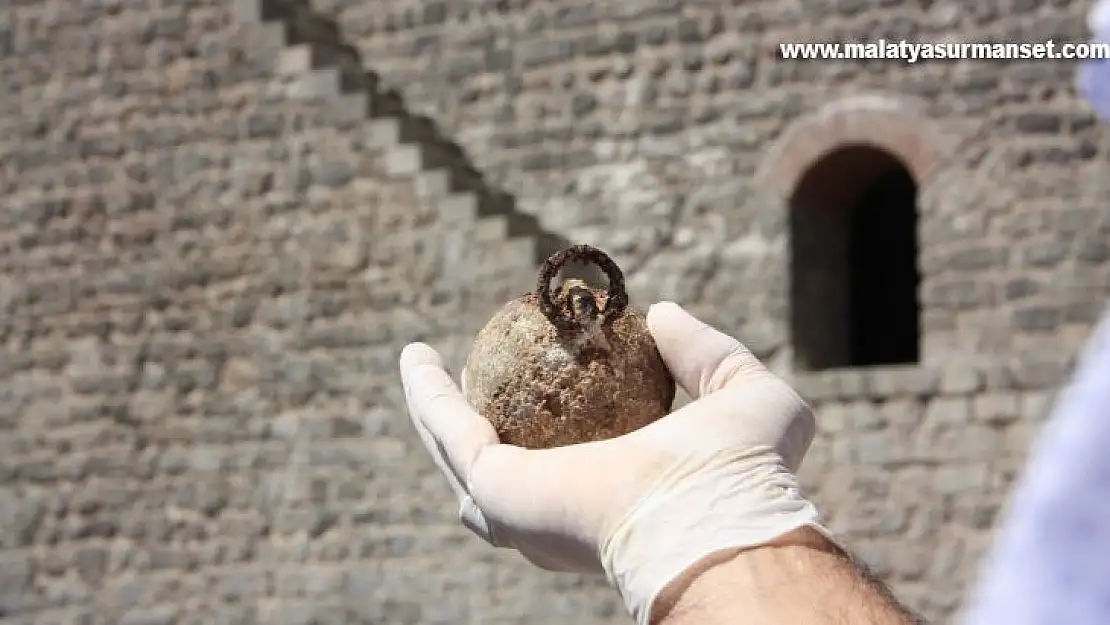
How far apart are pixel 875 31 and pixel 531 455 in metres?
6.05

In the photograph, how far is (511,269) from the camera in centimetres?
780

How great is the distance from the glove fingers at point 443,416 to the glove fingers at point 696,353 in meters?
0.32

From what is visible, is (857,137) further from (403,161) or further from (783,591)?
(783,591)

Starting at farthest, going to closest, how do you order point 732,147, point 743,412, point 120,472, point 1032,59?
point 120,472 < point 732,147 < point 1032,59 < point 743,412

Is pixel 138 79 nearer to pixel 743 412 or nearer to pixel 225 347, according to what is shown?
pixel 225 347

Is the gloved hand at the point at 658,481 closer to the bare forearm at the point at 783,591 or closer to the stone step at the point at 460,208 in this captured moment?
the bare forearm at the point at 783,591

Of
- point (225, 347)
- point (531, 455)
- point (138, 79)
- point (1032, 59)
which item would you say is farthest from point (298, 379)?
point (531, 455)

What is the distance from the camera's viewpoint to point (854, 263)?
914 cm

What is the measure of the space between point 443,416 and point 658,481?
0.60 m

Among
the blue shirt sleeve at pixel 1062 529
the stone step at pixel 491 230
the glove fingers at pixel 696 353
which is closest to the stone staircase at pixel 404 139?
the stone step at pixel 491 230

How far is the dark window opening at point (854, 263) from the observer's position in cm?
805

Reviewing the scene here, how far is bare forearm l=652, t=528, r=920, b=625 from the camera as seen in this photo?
1.61 meters

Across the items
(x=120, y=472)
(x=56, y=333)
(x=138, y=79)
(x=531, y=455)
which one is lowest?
(x=120, y=472)

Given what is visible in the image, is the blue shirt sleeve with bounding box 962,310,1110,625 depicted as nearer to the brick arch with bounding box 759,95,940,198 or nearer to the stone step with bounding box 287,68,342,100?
the brick arch with bounding box 759,95,940,198
